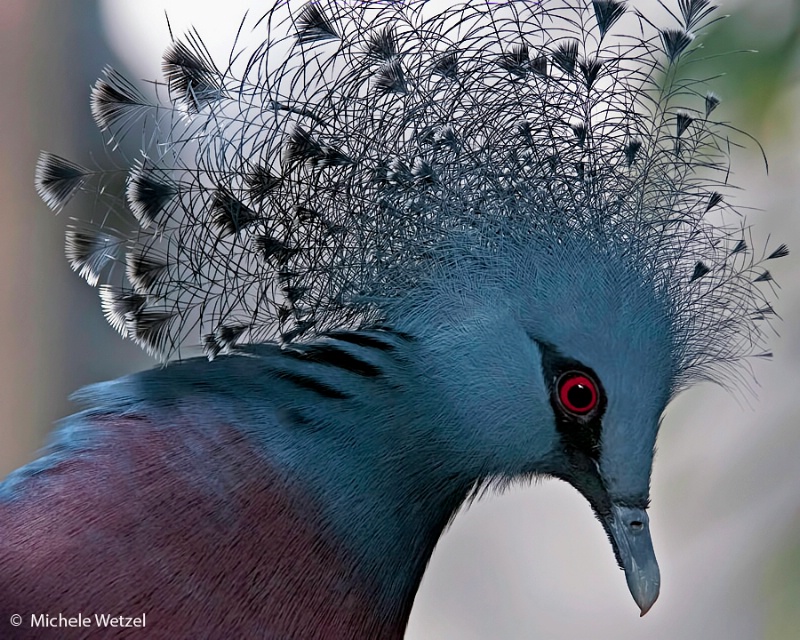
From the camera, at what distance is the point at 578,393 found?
1.03 meters

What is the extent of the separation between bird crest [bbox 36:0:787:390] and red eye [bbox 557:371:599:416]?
160 millimetres

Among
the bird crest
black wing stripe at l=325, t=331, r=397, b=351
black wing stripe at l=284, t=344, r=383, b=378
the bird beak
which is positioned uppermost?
the bird crest

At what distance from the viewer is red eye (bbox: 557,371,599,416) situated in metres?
1.03

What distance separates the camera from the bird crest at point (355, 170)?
1027mm

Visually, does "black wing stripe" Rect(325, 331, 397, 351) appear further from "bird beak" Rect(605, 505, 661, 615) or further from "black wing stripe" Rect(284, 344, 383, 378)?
"bird beak" Rect(605, 505, 661, 615)

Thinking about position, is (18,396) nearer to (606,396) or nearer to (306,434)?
(306,434)

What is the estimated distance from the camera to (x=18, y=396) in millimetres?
1907

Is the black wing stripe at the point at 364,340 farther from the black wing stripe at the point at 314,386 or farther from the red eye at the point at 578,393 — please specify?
the red eye at the point at 578,393

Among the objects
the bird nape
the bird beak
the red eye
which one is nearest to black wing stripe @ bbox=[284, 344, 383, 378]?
the bird nape

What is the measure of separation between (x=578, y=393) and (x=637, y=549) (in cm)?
23

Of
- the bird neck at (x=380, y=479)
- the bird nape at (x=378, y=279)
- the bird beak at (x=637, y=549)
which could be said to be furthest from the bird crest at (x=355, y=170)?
the bird beak at (x=637, y=549)

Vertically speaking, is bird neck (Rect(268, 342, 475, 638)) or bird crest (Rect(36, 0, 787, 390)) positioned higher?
bird crest (Rect(36, 0, 787, 390))

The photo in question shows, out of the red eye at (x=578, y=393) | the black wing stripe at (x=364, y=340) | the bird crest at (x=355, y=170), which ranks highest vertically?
the bird crest at (x=355, y=170)

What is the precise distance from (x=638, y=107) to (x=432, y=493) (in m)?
0.64
